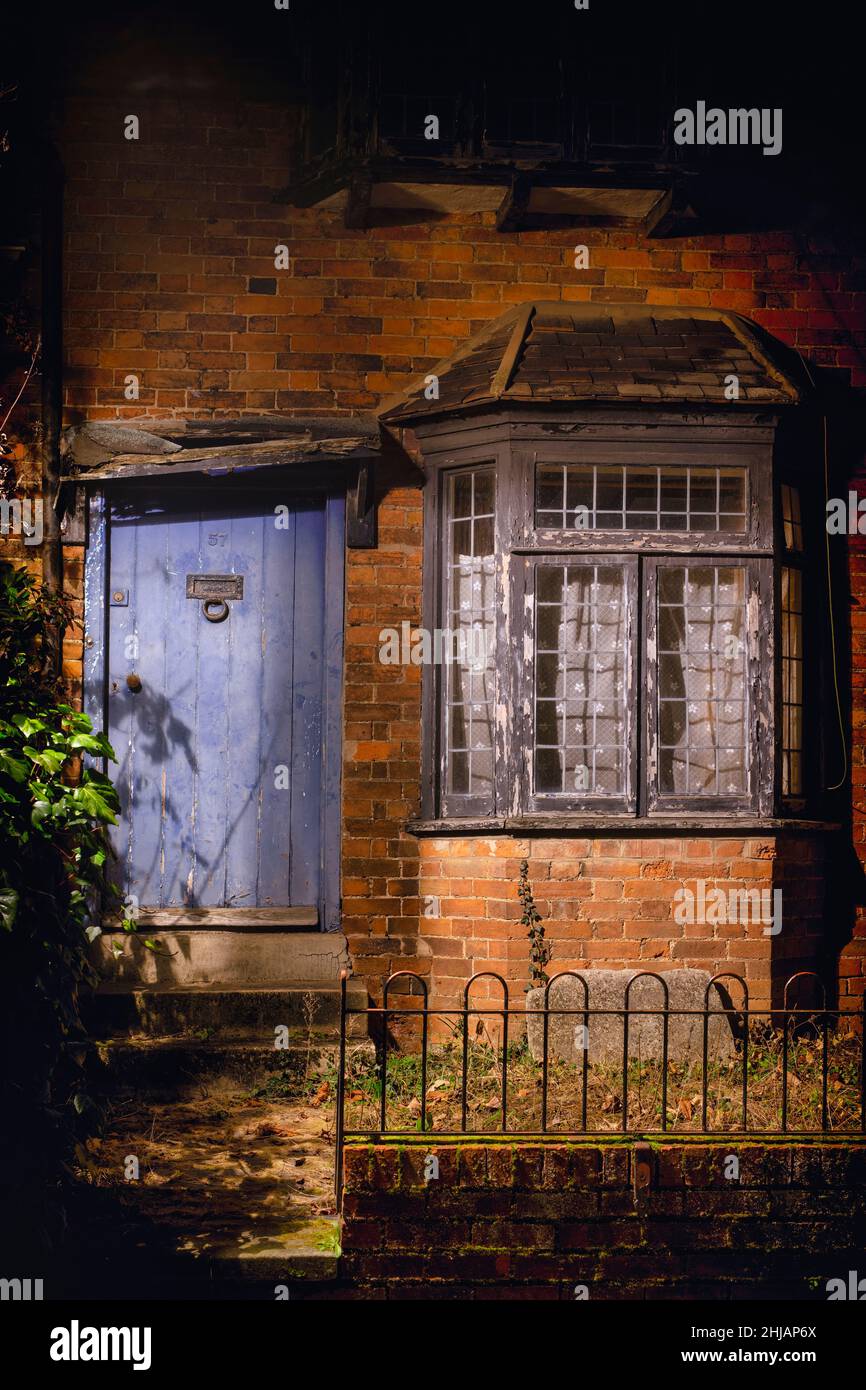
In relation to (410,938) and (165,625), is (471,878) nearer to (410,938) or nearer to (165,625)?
(410,938)

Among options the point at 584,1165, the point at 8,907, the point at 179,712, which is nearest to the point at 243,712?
the point at 179,712

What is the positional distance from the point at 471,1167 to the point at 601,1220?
1.70 ft

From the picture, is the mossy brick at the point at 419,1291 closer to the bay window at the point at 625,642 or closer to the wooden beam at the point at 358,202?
the bay window at the point at 625,642

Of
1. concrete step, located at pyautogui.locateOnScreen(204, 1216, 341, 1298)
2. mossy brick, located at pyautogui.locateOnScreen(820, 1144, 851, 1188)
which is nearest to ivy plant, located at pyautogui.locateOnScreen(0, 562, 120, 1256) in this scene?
concrete step, located at pyautogui.locateOnScreen(204, 1216, 341, 1298)

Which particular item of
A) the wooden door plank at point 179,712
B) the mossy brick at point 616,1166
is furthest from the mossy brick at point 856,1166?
the wooden door plank at point 179,712

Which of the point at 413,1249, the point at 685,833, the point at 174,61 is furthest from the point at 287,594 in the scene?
the point at 413,1249

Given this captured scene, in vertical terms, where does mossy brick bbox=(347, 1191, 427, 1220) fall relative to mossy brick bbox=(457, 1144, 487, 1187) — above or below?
below

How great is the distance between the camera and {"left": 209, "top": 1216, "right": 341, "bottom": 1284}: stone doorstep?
4.57m

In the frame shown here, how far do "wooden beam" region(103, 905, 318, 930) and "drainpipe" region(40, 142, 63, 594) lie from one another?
1.88 meters

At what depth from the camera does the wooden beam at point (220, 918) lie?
7273mm

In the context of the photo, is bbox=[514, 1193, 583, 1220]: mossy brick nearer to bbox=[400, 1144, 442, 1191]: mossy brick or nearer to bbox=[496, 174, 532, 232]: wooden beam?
bbox=[400, 1144, 442, 1191]: mossy brick

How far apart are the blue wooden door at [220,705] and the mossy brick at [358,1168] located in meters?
2.79

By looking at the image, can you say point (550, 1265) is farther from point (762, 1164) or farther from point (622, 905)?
point (622, 905)

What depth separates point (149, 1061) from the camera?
6.59m
